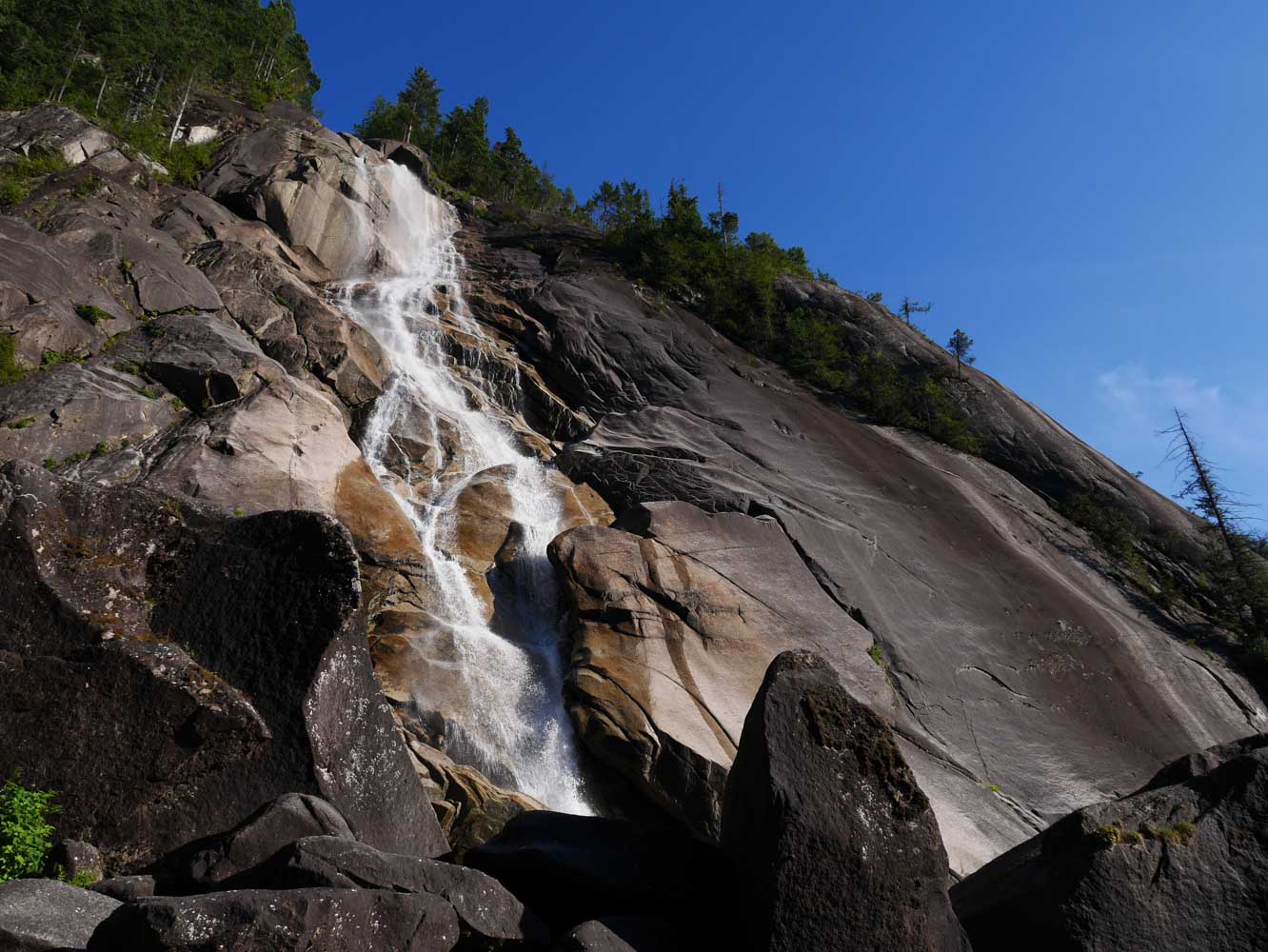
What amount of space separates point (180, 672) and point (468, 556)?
10.2 meters

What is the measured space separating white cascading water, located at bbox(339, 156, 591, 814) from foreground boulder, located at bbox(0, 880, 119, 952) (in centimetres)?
771

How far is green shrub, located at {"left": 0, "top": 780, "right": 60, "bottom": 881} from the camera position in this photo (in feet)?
22.1

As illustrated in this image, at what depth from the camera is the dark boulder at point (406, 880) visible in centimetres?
596

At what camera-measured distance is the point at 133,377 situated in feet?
54.6

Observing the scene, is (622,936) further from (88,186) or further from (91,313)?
(88,186)

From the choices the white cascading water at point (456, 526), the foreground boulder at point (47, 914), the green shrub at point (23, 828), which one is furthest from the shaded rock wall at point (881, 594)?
the foreground boulder at point (47, 914)

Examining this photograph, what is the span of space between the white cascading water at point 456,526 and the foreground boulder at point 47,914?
303 inches

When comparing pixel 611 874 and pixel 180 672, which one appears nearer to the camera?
pixel 611 874

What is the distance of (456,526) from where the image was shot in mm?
18828

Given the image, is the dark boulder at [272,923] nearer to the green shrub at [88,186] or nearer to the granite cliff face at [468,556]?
the granite cliff face at [468,556]

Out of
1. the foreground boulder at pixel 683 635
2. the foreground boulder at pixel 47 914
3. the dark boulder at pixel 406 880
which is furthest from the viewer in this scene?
the foreground boulder at pixel 683 635

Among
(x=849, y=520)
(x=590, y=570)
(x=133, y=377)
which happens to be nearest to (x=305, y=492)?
(x=133, y=377)

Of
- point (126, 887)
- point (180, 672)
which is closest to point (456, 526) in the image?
point (180, 672)

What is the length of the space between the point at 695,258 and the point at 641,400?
44.4 ft
